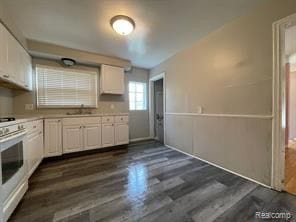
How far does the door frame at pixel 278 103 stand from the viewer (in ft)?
5.82

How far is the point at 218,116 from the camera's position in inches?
101

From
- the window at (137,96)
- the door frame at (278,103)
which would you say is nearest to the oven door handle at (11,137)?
the door frame at (278,103)

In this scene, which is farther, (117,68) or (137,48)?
(117,68)

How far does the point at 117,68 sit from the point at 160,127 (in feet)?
7.84

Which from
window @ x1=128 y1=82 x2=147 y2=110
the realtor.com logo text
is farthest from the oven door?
window @ x1=128 y1=82 x2=147 y2=110

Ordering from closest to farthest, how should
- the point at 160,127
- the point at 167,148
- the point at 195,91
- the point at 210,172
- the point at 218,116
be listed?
1. the point at 210,172
2. the point at 218,116
3. the point at 195,91
4. the point at 167,148
5. the point at 160,127

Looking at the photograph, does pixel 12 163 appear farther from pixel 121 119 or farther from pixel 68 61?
pixel 68 61

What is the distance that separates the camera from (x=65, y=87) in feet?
11.7

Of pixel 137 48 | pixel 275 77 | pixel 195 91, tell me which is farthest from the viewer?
pixel 137 48

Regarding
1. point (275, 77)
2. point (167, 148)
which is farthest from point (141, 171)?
point (275, 77)

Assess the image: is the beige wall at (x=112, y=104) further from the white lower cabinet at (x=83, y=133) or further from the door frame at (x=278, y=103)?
the door frame at (x=278, y=103)

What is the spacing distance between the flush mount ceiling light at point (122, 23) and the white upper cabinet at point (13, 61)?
144 cm

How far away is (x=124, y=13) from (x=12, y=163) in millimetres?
2319

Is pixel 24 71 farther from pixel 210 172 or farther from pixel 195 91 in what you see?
pixel 210 172
